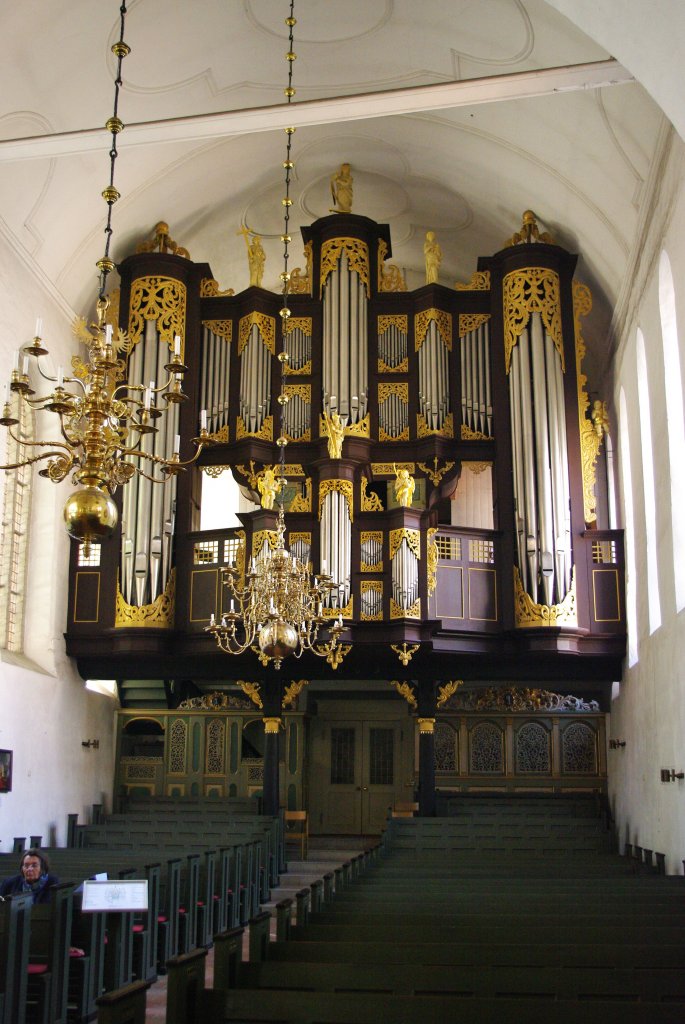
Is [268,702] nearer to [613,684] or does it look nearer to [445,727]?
[445,727]

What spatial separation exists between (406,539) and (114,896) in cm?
964

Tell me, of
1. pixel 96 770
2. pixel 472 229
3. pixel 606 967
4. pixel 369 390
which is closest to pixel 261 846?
pixel 96 770

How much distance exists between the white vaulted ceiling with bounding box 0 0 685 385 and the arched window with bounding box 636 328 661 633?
1.72m

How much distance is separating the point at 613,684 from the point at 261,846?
286 inches

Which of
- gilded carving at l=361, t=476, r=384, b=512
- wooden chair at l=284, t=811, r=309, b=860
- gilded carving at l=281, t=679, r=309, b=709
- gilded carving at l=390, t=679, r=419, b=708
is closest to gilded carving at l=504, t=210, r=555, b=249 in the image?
gilded carving at l=361, t=476, r=384, b=512

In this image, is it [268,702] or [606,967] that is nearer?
[606,967]

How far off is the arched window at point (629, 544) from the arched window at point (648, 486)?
45.9 inches

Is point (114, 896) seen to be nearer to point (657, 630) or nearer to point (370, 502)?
point (657, 630)

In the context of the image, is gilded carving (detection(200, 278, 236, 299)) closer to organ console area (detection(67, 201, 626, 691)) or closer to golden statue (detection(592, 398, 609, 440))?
organ console area (detection(67, 201, 626, 691))

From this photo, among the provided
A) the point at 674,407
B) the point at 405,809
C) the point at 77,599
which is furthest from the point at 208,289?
the point at 405,809

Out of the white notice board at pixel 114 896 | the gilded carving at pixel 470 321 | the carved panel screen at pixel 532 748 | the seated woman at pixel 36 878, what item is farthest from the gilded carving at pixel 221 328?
the white notice board at pixel 114 896

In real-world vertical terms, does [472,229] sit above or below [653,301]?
above

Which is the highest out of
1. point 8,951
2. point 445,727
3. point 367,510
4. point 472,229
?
point 472,229

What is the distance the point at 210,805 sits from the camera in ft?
65.0
